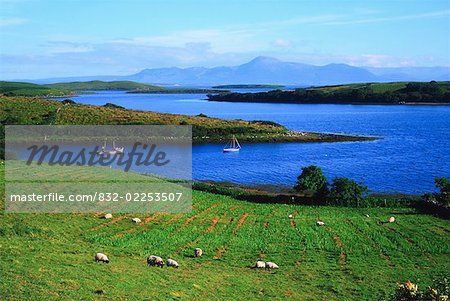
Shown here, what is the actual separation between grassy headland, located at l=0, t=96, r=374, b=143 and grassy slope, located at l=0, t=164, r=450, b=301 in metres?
68.6

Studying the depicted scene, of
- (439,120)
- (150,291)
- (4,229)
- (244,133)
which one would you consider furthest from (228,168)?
(439,120)

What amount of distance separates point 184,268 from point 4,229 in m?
10.8

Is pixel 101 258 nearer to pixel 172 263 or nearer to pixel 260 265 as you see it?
pixel 172 263

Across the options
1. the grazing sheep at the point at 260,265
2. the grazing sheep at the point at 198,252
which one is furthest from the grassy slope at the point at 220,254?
the grazing sheep at the point at 260,265

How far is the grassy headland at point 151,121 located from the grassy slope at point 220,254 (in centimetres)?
6860

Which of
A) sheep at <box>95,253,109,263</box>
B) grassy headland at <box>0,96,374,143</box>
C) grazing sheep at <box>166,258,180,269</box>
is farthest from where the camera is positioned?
grassy headland at <box>0,96,374,143</box>

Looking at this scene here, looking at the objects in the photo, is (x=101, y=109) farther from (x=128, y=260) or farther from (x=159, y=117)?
(x=128, y=260)

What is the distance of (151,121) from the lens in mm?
116562

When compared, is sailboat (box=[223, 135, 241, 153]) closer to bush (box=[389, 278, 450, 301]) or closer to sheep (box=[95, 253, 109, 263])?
sheep (box=[95, 253, 109, 263])

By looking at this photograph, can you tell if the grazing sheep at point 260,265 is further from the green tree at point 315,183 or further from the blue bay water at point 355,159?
the blue bay water at point 355,159

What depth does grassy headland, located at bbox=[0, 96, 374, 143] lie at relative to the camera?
107750 millimetres

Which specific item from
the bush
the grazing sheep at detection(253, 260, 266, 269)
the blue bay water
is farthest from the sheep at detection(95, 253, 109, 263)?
the blue bay water

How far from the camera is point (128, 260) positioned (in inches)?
938

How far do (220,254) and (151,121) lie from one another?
9220 cm
